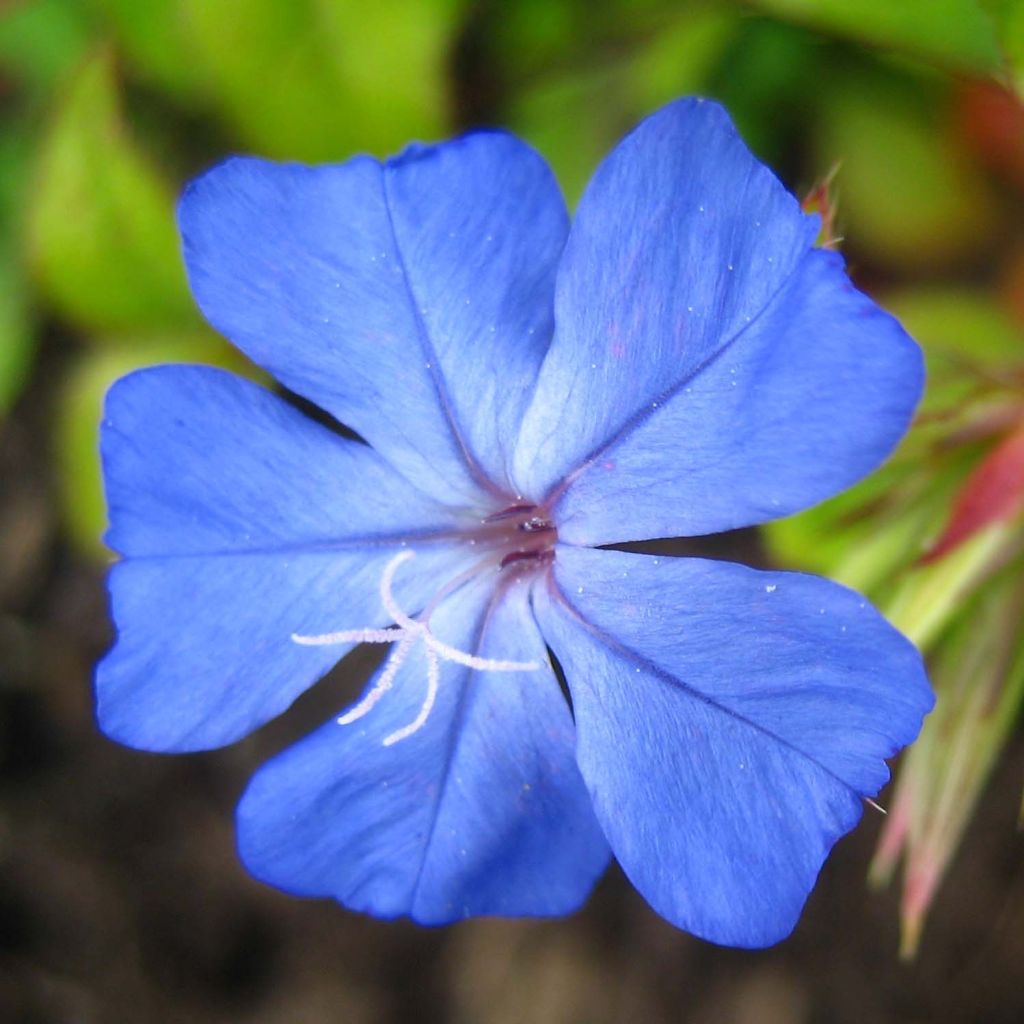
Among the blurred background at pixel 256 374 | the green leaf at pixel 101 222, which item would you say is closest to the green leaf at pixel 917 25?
the blurred background at pixel 256 374

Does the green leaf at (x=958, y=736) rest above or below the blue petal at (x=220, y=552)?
below

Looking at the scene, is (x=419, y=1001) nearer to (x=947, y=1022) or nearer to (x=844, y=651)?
(x=947, y=1022)

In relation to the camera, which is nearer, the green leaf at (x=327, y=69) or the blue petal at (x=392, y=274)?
the blue petal at (x=392, y=274)

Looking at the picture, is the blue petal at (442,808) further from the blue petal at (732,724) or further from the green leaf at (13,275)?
the green leaf at (13,275)

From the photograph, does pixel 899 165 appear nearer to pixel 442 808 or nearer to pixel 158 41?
pixel 158 41

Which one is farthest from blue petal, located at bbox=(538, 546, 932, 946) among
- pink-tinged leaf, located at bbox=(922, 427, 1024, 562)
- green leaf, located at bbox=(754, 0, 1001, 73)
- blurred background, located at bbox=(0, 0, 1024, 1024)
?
green leaf, located at bbox=(754, 0, 1001, 73)

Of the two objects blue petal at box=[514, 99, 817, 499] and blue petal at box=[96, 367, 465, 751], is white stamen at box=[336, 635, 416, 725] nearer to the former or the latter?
blue petal at box=[96, 367, 465, 751]

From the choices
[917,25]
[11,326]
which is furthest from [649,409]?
[11,326]

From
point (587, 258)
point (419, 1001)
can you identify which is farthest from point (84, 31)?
point (419, 1001)
